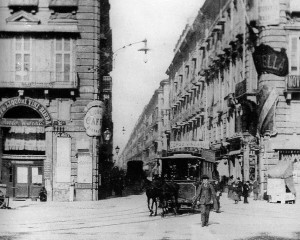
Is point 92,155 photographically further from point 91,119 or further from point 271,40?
point 271,40

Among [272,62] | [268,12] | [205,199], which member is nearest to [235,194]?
[272,62]

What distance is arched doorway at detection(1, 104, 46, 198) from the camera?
27391 mm

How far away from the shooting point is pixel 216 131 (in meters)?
39.2

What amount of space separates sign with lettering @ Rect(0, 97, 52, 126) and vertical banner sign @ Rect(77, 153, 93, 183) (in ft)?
7.47

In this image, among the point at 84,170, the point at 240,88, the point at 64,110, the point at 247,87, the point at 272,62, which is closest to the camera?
the point at 84,170

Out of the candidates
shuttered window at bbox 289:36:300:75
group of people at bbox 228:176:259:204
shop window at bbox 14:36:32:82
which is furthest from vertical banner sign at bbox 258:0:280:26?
shop window at bbox 14:36:32:82

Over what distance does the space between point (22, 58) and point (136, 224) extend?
12.8 m

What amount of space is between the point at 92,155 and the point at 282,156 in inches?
346

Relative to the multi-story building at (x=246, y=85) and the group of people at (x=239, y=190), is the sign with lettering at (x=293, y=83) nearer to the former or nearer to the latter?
the multi-story building at (x=246, y=85)

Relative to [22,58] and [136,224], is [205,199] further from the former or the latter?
[22,58]

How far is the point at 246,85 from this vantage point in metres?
30.8

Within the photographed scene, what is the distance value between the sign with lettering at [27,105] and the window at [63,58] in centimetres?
170

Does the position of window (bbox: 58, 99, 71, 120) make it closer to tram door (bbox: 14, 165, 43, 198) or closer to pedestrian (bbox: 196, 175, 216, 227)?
tram door (bbox: 14, 165, 43, 198)

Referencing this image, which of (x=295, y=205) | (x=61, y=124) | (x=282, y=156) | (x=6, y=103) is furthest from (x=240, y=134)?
(x=6, y=103)
